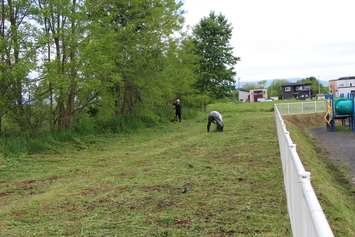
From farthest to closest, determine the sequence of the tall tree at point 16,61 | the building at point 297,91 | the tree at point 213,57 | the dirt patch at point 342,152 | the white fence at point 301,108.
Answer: the building at point 297,91, the tree at point 213,57, the white fence at point 301,108, the tall tree at point 16,61, the dirt patch at point 342,152

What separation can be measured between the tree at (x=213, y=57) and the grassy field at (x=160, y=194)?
31.7 meters

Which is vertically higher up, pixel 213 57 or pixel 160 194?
pixel 213 57

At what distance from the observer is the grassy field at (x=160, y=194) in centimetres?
454

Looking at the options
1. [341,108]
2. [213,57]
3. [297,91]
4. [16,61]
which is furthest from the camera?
[297,91]

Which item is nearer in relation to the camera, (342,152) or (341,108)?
(342,152)

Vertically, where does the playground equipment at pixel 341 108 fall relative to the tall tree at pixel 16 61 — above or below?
below

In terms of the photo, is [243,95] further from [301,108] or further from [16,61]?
[16,61]

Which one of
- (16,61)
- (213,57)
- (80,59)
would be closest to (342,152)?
(80,59)

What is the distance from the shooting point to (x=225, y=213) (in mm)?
4844

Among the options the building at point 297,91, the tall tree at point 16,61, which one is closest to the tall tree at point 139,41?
the tall tree at point 16,61

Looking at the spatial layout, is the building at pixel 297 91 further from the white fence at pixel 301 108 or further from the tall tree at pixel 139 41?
the tall tree at pixel 139 41

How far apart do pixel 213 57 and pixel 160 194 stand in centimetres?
3825

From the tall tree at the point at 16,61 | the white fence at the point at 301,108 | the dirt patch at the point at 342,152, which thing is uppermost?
the tall tree at the point at 16,61

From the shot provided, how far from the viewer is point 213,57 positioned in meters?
42.9
